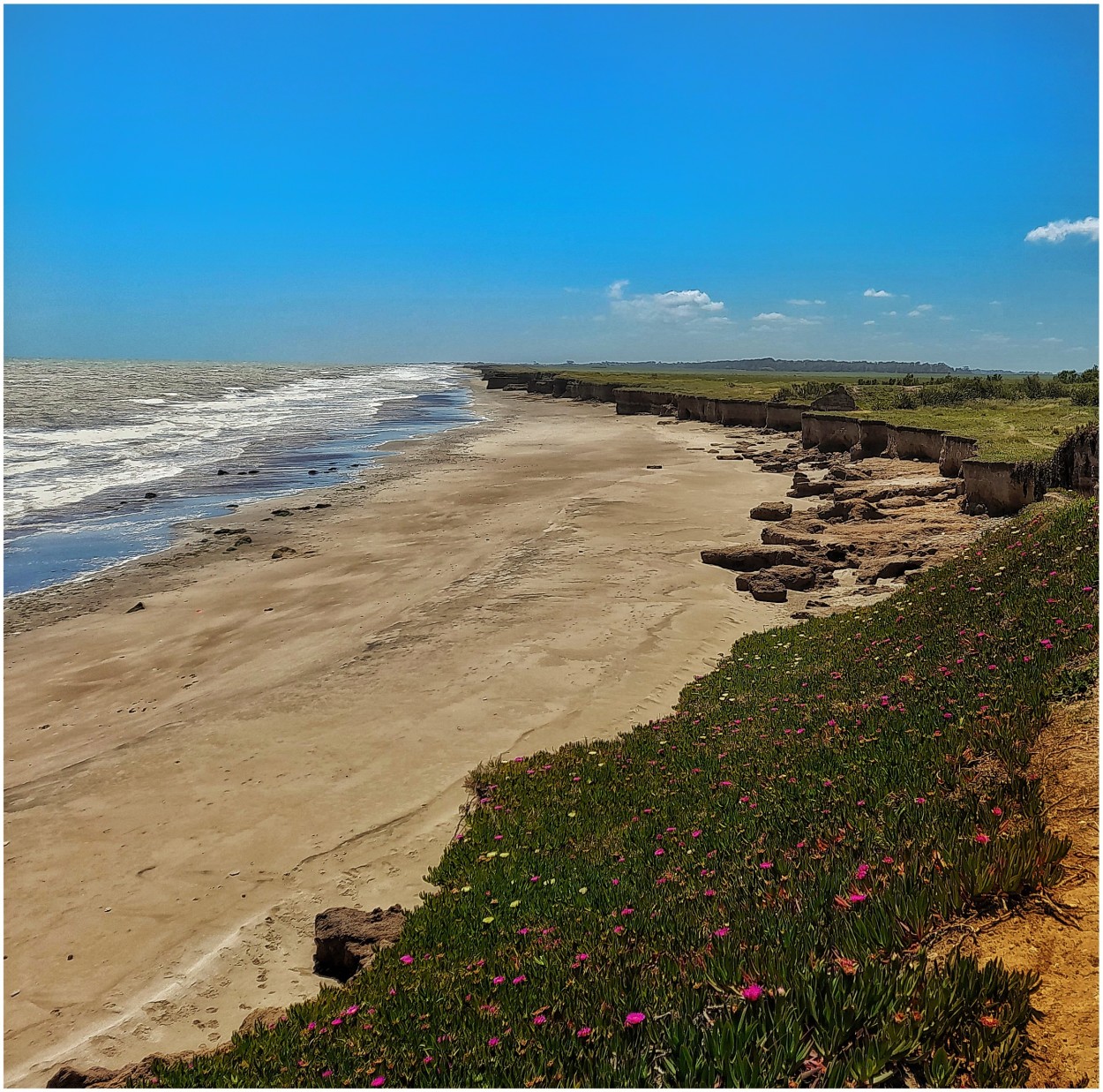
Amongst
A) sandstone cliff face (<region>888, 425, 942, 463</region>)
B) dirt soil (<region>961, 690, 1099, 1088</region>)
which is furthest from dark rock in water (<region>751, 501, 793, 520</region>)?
dirt soil (<region>961, 690, 1099, 1088</region>)

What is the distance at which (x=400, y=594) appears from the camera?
696 inches

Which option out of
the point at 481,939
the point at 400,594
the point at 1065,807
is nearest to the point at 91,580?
the point at 400,594

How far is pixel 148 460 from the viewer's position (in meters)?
41.7

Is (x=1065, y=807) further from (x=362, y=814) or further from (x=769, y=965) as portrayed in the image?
(x=362, y=814)

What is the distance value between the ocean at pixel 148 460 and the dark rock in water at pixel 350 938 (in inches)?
704

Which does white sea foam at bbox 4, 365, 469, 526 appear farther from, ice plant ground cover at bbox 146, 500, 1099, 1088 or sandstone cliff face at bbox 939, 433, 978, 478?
sandstone cliff face at bbox 939, 433, 978, 478

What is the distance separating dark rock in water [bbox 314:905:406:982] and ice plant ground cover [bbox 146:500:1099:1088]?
0.69 feet

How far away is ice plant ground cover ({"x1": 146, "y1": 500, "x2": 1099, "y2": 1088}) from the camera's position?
348 cm

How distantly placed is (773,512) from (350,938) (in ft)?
65.8

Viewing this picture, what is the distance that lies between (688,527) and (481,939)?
61.1 ft

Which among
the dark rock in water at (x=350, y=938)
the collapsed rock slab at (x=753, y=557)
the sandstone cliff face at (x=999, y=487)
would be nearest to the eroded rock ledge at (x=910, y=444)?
the sandstone cliff face at (x=999, y=487)

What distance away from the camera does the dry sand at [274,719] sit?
21.8 ft

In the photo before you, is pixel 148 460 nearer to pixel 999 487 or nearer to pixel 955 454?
pixel 955 454

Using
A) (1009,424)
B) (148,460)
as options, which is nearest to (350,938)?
(1009,424)
